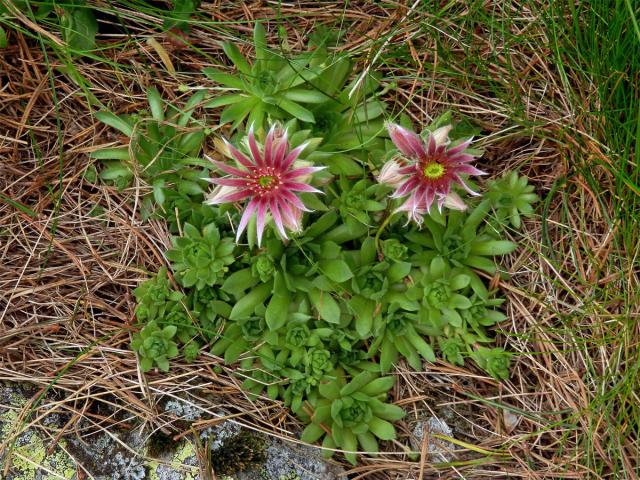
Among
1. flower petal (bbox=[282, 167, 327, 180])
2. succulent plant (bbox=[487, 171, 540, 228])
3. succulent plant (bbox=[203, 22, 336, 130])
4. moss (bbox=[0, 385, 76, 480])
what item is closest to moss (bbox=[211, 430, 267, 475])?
moss (bbox=[0, 385, 76, 480])

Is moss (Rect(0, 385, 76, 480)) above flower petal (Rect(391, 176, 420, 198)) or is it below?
below

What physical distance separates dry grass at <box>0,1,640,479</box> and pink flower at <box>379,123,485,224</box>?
1.79ft

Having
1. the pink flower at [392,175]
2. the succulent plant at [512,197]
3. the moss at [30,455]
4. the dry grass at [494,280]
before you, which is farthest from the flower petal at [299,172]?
the moss at [30,455]

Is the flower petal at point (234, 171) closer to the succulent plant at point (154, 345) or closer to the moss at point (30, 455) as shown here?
the succulent plant at point (154, 345)

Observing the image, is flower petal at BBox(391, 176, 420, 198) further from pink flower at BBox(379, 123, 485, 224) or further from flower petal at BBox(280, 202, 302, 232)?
flower petal at BBox(280, 202, 302, 232)

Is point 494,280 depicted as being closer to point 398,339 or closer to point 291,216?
point 398,339

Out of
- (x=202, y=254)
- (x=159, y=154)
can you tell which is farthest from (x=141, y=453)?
(x=159, y=154)

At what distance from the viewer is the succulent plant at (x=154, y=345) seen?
2848 millimetres

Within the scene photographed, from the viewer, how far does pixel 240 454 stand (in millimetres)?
2877

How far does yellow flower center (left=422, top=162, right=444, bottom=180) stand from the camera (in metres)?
2.51

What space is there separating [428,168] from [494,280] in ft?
2.72

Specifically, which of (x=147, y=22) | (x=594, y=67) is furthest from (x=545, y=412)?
(x=147, y=22)

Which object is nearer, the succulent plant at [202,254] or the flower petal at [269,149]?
the flower petal at [269,149]

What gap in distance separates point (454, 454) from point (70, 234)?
214cm
